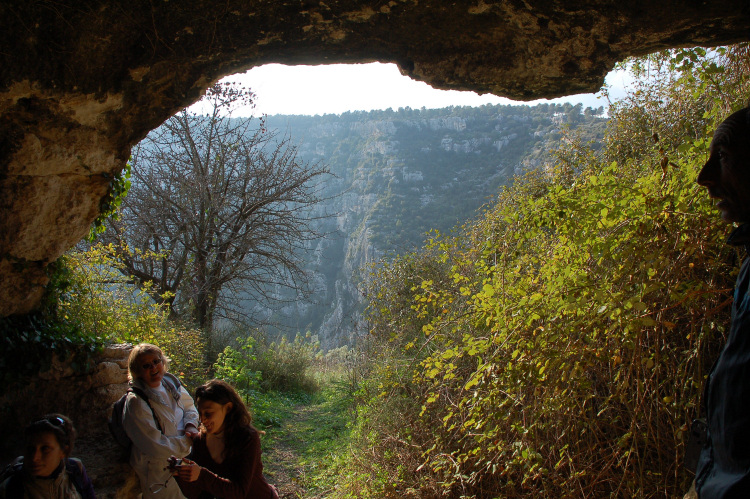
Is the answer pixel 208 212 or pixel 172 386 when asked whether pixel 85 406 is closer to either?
pixel 172 386

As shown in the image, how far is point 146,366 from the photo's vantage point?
2926mm

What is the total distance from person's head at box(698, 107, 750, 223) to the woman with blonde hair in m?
3.14

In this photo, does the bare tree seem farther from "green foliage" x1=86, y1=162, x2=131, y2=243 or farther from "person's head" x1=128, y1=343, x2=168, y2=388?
"person's head" x1=128, y1=343, x2=168, y2=388

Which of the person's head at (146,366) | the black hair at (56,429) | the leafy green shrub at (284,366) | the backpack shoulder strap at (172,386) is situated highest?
the person's head at (146,366)

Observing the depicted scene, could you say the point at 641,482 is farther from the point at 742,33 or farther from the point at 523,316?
the point at 742,33

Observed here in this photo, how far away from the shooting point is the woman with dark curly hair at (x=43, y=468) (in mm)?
2273

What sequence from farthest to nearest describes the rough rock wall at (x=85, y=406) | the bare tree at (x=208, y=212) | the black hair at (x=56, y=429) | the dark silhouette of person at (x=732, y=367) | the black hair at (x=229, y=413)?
the bare tree at (x=208, y=212), the rough rock wall at (x=85, y=406), the black hair at (x=229, y=413), the black hair at (x=56, y=429), the dark silhouette of person at (x=732, y=367)

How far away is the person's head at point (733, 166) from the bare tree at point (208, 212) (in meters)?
9.03

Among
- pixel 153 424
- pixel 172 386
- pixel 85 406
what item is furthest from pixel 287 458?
pixel 153 424

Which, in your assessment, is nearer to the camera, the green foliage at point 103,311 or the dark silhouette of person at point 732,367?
the dark silhouette of person at point 732,367

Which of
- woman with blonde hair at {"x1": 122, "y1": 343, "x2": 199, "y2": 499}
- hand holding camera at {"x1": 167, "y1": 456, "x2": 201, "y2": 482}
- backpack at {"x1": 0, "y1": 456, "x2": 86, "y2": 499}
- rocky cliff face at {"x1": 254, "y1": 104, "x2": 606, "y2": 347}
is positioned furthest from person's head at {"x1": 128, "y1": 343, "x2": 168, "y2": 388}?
rocky cliff face at {"x1": 254, "y1": 104, "x2": 606, "y2": 347}

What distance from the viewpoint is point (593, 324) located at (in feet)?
8.10

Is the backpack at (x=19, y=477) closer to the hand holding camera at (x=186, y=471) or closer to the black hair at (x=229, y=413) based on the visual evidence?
the hand holding camera at (x=186, y=471)

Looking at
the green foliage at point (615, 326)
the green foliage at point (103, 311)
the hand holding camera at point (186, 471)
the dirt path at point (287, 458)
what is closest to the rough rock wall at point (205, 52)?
the green foliage at point (615, 326)
